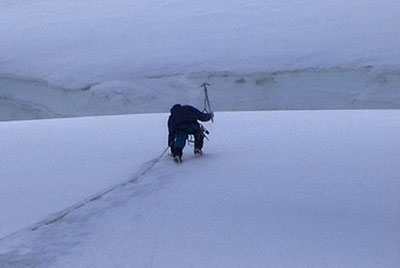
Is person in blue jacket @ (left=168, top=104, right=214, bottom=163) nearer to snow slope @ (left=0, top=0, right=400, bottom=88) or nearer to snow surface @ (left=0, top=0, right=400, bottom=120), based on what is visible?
snow surface @ (left=0, top=0, right=400, bottom=120)

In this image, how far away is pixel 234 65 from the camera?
493 inches

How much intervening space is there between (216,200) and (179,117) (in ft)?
4.01

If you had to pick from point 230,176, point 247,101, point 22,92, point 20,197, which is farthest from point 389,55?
point 20,197

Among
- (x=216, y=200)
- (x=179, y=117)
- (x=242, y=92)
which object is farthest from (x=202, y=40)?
(x=216, y=200)


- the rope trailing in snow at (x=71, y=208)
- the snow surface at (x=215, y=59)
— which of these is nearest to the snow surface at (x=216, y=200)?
the rope trailing in snow at (x=71, y=208)

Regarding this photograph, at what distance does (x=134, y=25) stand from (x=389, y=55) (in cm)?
624

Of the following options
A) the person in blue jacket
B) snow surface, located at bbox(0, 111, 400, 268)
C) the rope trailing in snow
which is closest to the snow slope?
snow surface, located at bbox(0, 111, 400, 268)

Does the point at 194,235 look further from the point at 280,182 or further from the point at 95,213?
the point at 280,182

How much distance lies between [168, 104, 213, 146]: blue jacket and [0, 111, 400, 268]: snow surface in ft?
0.81

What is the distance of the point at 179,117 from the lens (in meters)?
4.78

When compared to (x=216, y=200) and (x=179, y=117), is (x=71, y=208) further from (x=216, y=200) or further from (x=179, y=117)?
(x=179, y=117)

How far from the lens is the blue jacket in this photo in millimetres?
4770

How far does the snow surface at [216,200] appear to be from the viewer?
273cm

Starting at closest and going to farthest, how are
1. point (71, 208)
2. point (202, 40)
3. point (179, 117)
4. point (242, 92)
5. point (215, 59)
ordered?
point (71, 208) < point (179, 117) < point (242, 92) < point (215, 59) < point (202, 40)
